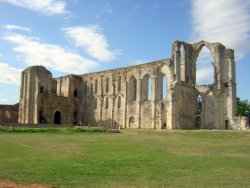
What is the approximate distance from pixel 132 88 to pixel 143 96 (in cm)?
277

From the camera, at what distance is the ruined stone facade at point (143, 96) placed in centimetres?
4234

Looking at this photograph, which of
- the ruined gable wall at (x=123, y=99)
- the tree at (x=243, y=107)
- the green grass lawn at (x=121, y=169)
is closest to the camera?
the green grass lawn at (x=121, y=169)

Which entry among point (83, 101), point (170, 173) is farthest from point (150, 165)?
point (83, 101)

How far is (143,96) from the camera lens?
47.7 m

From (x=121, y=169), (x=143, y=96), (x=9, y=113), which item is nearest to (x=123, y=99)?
(x=143, y=96)

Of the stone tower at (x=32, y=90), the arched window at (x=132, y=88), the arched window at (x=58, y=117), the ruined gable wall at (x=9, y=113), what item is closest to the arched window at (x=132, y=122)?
the arched window at (x=132, y=88)

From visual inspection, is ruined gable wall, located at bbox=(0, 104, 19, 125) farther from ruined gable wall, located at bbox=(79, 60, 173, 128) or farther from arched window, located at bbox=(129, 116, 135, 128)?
arched window, located at bbox=(129, 116, 135, 128)

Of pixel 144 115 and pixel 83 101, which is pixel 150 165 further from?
pixel 83 101

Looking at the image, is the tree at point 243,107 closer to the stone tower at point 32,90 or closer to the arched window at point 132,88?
the arched window at point 132,88

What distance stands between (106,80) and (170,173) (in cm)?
4308

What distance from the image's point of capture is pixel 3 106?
2299 inches

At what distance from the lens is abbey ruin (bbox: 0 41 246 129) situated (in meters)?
42.3

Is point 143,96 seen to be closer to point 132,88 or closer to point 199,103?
point 132,88

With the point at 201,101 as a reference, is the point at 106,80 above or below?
above
